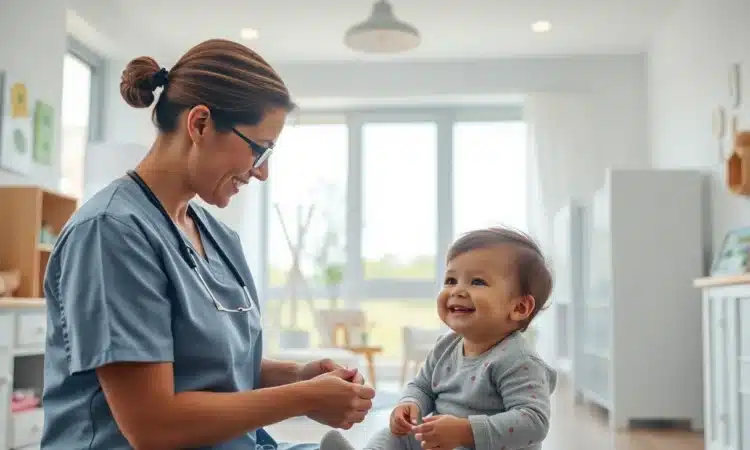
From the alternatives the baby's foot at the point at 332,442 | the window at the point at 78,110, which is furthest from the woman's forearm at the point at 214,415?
the window at the point at 78,110

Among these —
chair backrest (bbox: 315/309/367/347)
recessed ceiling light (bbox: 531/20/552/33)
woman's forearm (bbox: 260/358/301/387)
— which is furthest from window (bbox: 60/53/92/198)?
woman's forearm (bbox: 260/358/301/387)

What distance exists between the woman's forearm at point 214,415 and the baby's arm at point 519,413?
355 mm

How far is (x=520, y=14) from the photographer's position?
6.11 m

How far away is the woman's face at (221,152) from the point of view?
126 centimetres

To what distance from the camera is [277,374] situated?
1.55m

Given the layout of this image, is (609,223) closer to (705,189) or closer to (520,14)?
(705,189)

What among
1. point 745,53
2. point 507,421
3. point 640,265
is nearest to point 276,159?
point 640,265

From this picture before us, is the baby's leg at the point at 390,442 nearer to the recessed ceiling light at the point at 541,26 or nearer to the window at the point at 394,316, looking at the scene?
the recessed ceiling light at the point at 541,26

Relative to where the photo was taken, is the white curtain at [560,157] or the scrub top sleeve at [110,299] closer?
the scrub top sleeve at [110,299]

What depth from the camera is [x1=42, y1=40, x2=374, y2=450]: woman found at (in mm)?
1095

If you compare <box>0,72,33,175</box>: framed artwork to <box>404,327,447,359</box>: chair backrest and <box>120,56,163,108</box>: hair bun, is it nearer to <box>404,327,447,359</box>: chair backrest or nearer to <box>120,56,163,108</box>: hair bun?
<box>404,327,447,359</box>: chair backrest

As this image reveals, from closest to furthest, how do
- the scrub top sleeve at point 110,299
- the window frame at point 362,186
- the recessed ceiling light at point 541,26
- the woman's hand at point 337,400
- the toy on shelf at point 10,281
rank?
1. the scrub top sleeve at point 110,299
2. the woman's hand at point 337,400
3. the toy on shelf at point 10,281
4. the recessed ceiling light at point 541,26
5. the window frame at point 362,186

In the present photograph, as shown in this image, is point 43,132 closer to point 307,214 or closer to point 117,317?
point 307,214

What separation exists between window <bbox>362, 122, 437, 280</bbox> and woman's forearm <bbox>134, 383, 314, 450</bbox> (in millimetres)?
6598
